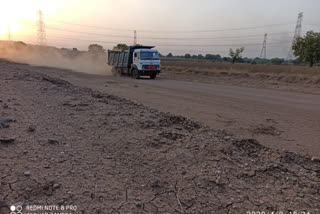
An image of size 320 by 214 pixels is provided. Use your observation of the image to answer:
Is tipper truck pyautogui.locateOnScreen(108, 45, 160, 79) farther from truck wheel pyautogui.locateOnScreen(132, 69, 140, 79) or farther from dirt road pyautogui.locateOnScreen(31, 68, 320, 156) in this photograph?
dirt road pyautogui.locateOnScreen(31, 68, 320, 156)

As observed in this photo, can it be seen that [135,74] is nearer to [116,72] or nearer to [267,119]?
[116,72]

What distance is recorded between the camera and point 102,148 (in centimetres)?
423

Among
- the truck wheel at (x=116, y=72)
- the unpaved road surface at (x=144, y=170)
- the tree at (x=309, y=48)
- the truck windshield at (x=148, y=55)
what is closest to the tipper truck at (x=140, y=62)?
the truck windshield at (x=148, y=55)

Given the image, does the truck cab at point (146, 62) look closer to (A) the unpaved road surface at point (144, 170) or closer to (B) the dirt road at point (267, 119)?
(B) the dirt road at point (267, 119)

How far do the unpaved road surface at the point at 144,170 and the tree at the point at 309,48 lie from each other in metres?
60.9

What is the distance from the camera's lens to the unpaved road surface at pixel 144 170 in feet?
9.01

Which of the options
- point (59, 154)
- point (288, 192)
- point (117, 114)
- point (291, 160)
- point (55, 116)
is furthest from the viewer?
point (117, 114)

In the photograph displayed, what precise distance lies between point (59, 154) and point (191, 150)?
7.21ft

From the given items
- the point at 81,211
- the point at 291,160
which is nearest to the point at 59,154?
the point at 81,211

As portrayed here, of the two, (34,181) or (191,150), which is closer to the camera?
(34,181)

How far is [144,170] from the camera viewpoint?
3.48 metres

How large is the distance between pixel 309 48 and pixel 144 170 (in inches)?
2495

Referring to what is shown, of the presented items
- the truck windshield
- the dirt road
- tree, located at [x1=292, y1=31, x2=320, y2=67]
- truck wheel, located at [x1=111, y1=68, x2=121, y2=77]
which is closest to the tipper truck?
the truck windshield

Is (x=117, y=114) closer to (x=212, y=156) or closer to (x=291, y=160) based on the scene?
(x=212, y=156)
